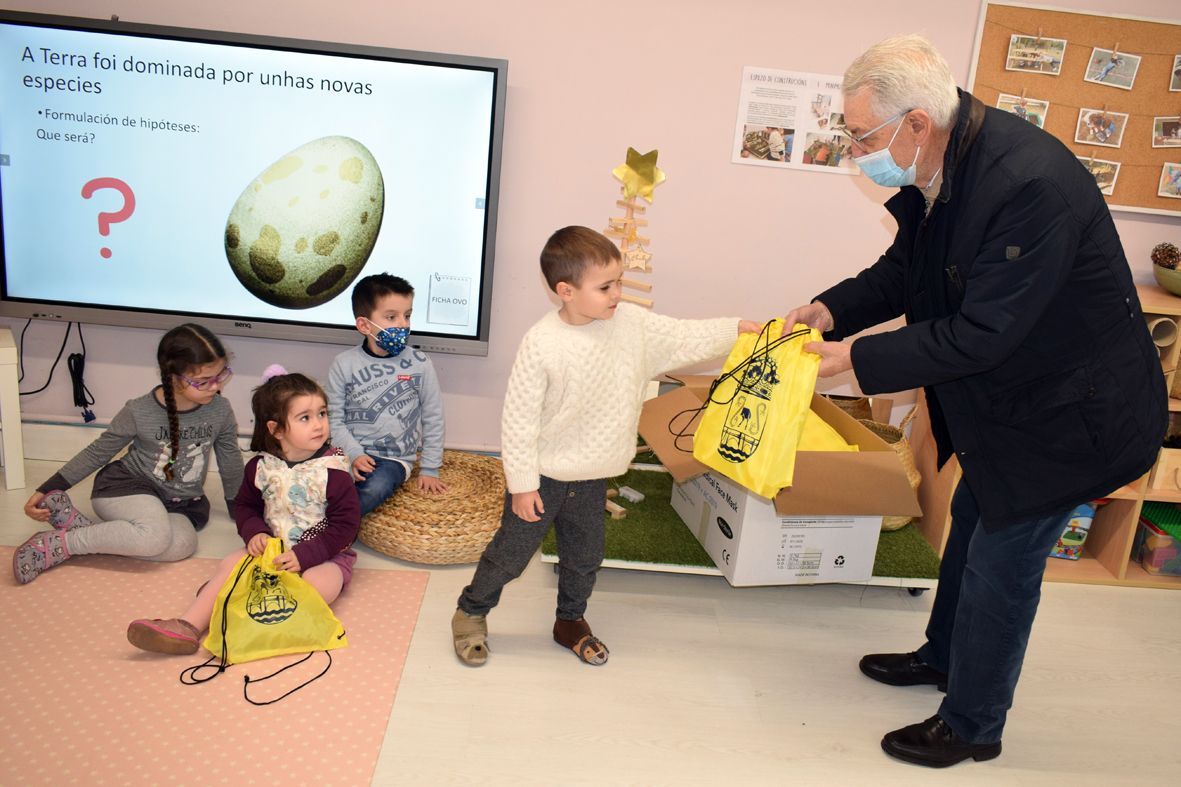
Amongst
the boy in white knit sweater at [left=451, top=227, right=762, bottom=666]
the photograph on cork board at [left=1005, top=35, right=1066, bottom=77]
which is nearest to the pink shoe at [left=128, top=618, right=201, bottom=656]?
the boy in white knit sweater at [left=451, top=227, right=762, bottom=666]

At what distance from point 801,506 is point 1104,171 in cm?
187

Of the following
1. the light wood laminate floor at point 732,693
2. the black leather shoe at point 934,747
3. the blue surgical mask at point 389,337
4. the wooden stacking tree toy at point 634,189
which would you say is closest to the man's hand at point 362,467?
the light wood laminate floor at point 732,693

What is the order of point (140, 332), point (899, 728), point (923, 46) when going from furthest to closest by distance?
point (140, 332), point (899, 728), point (923, 46)

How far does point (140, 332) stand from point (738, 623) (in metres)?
2.38

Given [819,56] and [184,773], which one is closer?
[184,773]

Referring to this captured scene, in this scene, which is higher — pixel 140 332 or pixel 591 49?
pixel 591 49

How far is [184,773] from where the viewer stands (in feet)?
6.05

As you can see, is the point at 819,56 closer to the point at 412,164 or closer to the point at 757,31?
the point at 757,31

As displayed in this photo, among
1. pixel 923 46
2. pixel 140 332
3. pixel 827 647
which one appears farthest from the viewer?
pixel 140 332

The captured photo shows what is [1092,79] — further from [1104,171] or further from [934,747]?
[934,747]

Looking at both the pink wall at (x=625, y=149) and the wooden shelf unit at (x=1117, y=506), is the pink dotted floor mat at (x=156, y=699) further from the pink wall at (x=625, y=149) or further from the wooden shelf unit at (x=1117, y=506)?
the wooden shelf unit at (x=1117, y=506)

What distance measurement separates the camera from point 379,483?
2834mm

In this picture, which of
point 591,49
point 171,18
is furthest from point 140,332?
point 591,49

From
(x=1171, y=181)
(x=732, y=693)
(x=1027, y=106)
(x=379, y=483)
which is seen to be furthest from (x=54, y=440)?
(x=1171, y=181)
